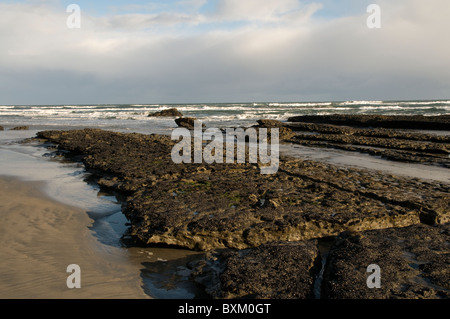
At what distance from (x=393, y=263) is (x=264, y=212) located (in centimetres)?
173

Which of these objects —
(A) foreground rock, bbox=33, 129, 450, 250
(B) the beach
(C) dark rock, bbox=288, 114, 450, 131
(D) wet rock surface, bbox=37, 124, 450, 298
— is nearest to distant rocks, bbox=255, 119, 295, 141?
(C) dark rock, bbox=288, 114, 450, 131

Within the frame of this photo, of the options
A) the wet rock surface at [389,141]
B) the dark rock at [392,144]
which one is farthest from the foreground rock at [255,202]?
the wet rock surface at [389,141]

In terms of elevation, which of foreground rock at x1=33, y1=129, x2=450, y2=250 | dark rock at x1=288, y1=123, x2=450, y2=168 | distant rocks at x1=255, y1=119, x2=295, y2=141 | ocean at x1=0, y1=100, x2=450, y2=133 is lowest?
foreground rock at x1=33, y1=129, x2=450, y2=250

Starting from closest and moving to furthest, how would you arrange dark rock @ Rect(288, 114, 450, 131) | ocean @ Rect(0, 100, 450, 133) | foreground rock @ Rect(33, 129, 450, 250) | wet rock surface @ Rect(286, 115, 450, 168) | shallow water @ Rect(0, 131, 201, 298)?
shallow water @ Rect(0, 131, 201, 298) → foreground rock @ Rect(33, 129, 450, 250) → wet rock surface @ Rect(286, 115, 450, 168) → dark rock @ Rect(288, 114, 450, 131) → ocean @ Rect(0, 100, 450, 133)

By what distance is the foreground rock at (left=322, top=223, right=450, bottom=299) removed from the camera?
2.84m

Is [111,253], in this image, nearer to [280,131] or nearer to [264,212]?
[264,212]

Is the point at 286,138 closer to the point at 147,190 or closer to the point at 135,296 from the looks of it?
the point at 147,190

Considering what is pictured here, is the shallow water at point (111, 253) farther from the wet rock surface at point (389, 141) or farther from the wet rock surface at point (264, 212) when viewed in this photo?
the wet rock surface at point (389, 141)

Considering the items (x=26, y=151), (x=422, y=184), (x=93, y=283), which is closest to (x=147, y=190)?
(x=93, y=283)

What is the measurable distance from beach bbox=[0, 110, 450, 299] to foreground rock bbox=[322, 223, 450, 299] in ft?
0.04

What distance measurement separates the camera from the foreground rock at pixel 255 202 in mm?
4145

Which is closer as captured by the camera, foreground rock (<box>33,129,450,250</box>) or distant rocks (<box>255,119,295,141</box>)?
foreground rock (<box>33,129,450,250</box>)

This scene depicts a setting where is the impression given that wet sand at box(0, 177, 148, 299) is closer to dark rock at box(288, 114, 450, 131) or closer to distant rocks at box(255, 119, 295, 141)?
distant rocks at box(255, 119, 295, 141)
